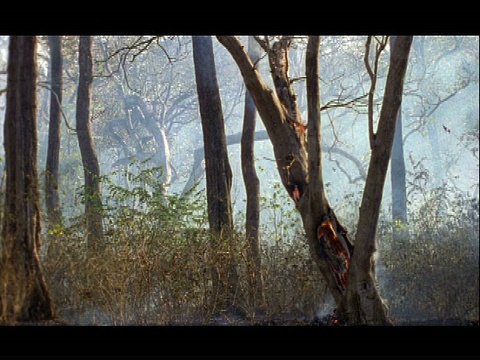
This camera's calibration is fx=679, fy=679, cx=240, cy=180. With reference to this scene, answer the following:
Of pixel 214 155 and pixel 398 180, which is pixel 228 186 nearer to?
pixel 214 155

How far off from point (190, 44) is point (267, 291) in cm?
165

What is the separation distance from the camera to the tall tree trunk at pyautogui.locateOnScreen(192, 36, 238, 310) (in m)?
4.30

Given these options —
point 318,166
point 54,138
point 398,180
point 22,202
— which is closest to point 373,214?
point 398,180

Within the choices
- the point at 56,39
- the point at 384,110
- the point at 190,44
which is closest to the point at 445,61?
the point at 384,110

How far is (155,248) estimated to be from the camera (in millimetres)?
4270

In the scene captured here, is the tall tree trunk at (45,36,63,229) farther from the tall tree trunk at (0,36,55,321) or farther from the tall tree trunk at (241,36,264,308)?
the tall tree trunk at (241,36,264,308)

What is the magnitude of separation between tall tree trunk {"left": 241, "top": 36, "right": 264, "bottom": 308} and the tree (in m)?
0.19

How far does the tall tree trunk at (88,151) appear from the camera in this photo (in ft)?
13.8

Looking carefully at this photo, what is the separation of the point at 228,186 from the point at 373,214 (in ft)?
3.09

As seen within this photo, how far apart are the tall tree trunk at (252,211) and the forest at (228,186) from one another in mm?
10

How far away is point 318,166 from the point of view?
4422 mm

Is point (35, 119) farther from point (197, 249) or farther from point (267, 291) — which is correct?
point (267, 291)
